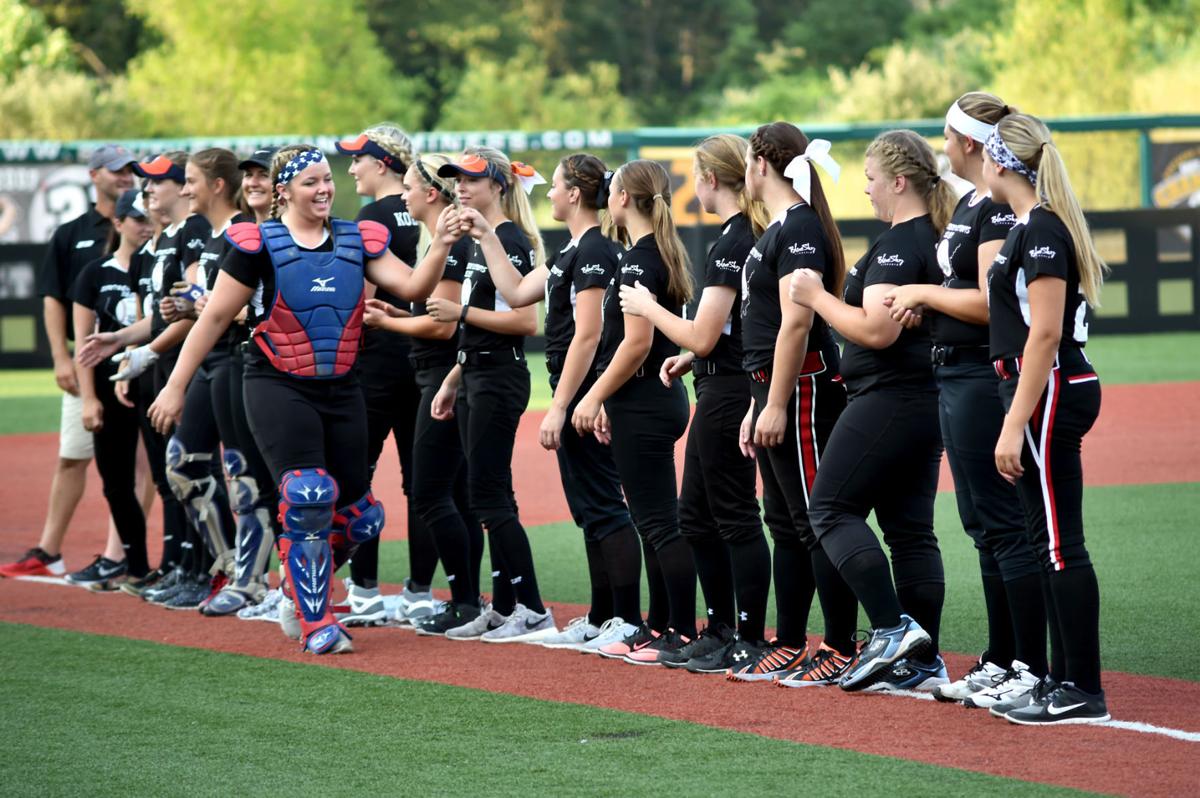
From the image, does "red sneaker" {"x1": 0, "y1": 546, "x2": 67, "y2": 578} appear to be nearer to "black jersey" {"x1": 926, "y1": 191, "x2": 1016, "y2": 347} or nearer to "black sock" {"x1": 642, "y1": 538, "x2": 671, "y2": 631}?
"black sock" {"x1": 642, "y1": 538, "x2": 671, "y2": 631}

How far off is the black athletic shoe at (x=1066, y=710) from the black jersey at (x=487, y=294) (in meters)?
3.04

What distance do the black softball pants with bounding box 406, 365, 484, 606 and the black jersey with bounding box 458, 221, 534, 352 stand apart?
14.0 inches

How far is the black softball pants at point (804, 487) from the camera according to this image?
648 cm

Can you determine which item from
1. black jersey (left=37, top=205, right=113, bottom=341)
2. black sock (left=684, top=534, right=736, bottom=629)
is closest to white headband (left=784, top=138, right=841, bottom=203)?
black sock (left=684, top=534, right=736, bottom=629)

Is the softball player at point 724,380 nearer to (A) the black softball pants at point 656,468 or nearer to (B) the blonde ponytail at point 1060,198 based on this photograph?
(A) the black softball pants at point 656,468

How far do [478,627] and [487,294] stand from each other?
5.11 feet

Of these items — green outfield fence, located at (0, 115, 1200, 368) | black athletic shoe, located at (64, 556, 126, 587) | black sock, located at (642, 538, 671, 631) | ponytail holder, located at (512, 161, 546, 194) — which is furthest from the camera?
green outfield fence, located at (0, 115, 1200, 368)

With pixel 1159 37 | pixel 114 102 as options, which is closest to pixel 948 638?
pixel 114 102

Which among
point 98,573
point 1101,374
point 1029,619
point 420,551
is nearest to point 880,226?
point 1101,374

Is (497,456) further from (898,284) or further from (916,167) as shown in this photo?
(916,167)

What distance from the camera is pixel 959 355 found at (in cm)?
A: 597

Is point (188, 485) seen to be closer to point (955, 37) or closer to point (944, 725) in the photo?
point (944, 725)

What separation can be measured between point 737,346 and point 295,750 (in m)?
2.38

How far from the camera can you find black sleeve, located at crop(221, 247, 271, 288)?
7.36 m
